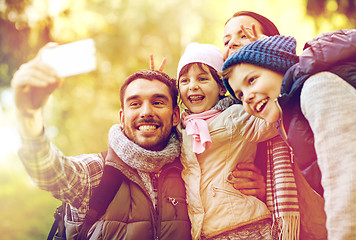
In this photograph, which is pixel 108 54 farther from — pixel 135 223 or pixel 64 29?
pixel 135 223

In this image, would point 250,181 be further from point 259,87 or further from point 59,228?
point 59,228

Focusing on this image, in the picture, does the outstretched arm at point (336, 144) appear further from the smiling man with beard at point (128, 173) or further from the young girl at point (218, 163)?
the smiling man with beard at point (128, 173)

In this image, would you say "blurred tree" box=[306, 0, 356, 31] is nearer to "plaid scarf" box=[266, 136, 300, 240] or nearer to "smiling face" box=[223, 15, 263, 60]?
"smiling face" box=[223, 15, 263, 60]

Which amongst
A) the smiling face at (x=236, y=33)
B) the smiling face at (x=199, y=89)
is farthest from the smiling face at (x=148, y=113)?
the smiling face at (x=236, y=33)

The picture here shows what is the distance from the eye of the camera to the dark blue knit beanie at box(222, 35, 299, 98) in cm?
155

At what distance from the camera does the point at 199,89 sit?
2.31 meters

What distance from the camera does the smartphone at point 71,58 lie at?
56.7 inches

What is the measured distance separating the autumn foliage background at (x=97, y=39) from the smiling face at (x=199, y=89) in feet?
12.5

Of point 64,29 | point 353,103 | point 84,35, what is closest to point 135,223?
point 353,103

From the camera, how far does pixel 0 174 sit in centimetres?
685

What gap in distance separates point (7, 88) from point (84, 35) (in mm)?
1701

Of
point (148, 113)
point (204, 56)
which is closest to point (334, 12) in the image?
point (204, 56)

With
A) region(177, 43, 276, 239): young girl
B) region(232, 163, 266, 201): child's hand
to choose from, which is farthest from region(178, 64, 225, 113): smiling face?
region(232, 163, 266, 201): child's hand

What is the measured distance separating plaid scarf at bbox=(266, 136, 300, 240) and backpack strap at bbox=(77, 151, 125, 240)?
1025 millimetres
